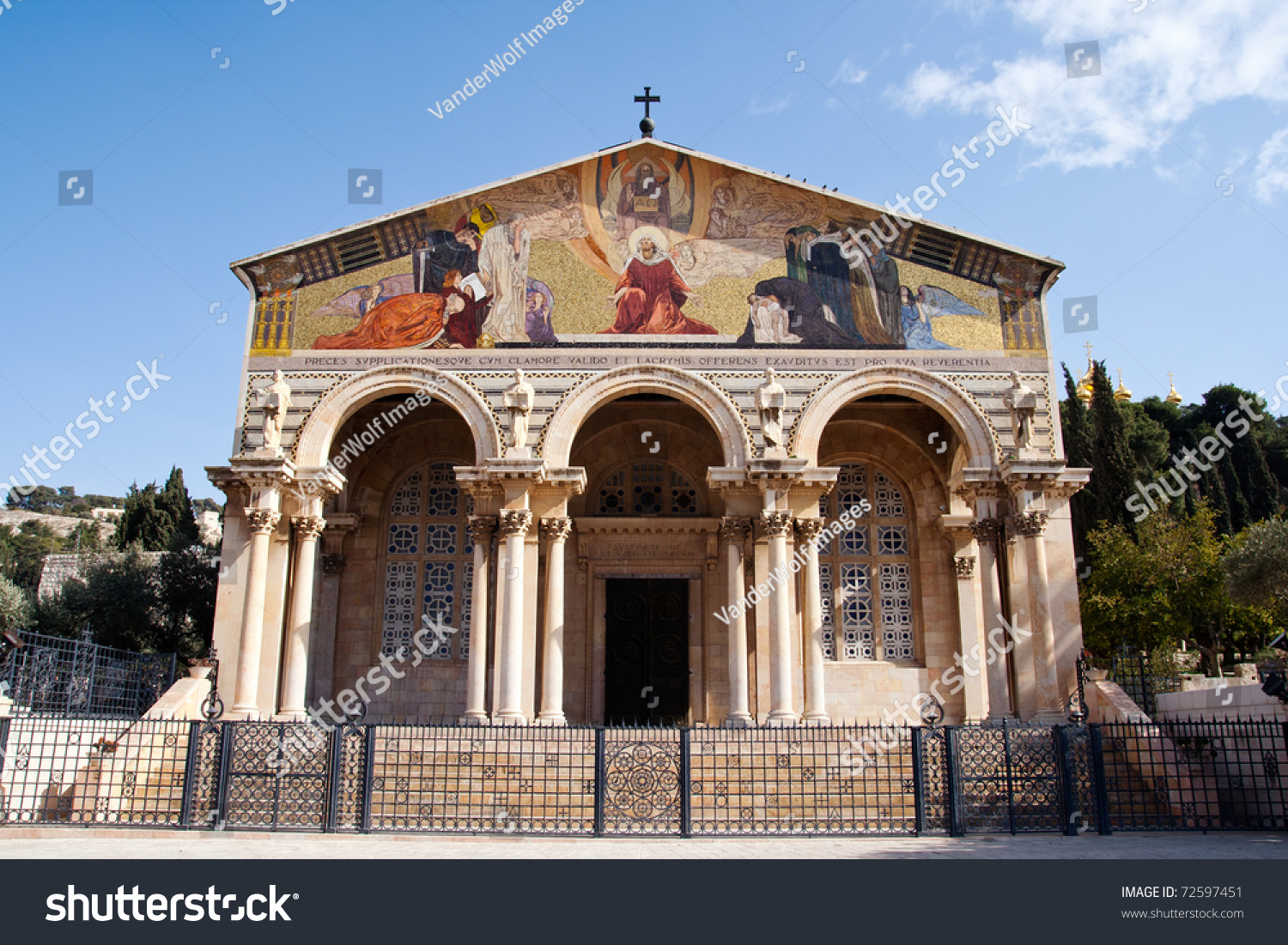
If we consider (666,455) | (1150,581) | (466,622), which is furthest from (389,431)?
(1150,581)

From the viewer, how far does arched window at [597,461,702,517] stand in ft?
75.6

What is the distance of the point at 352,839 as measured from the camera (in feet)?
39.2

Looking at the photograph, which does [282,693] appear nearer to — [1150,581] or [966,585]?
[966,585]

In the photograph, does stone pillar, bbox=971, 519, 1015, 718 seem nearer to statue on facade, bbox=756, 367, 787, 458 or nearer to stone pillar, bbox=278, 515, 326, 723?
statue on facade, bbox=756, 367, 787, 458

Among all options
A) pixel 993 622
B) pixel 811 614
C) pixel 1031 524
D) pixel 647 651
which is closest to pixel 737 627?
pixel 811 614

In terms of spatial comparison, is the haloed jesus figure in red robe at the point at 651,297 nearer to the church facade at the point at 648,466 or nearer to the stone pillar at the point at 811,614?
the church facade at the point at 648,466

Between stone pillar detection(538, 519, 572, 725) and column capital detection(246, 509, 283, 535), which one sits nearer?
column capital detection(246, 509, 283, 535)

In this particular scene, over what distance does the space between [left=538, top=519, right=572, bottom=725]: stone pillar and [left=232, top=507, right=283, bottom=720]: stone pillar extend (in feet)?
16.7

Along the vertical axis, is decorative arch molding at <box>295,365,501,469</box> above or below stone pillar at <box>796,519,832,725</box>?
above

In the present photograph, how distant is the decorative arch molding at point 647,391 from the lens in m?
19.6

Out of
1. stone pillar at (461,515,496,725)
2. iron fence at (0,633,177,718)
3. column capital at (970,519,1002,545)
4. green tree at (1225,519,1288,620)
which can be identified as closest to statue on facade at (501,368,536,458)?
stone pillar at (461,515,496,725)

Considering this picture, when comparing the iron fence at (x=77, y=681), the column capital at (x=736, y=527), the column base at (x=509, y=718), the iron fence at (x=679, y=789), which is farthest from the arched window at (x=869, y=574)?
the iron fence at (x=77, y=681)

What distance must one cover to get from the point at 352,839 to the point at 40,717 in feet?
19.0

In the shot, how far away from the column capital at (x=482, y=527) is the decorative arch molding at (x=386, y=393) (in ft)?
3.50
